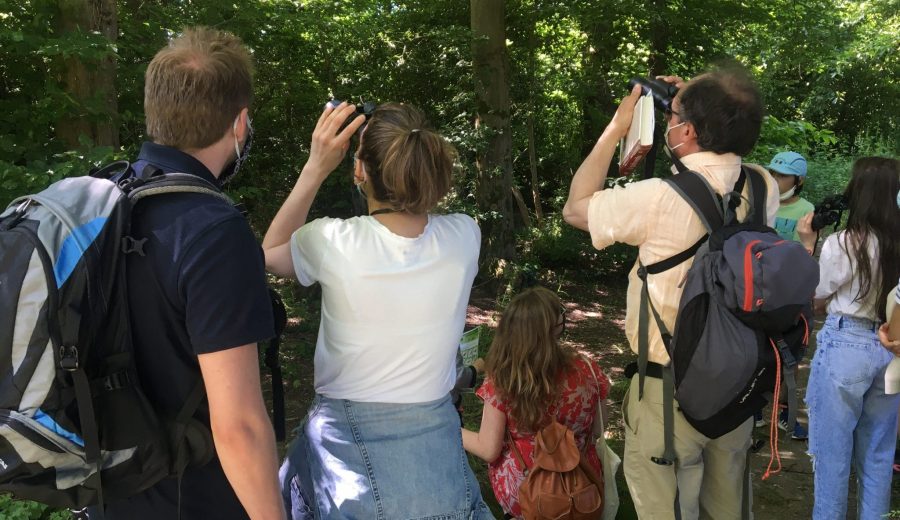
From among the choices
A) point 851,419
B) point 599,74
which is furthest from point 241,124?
point 599,74

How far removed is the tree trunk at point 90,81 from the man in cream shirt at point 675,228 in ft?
9.09

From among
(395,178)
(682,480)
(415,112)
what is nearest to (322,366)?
Answer: (395,178)

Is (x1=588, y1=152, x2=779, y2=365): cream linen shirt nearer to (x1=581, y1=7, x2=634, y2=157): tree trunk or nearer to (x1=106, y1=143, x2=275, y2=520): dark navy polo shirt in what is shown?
(x1=106, y1=143, x2=275, y2=520): dark navy polo shirt

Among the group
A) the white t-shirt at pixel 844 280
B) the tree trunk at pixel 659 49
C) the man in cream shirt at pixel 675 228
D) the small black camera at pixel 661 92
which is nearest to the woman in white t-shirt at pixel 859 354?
the white t-shirt at pixel 844 280

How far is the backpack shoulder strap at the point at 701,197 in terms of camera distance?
228 centimetres

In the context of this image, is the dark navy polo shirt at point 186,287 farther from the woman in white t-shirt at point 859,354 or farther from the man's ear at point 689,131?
the woman in white t-shirt at point 859,354

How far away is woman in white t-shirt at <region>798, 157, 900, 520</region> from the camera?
3.11 metres

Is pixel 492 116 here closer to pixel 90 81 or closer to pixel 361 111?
pixel 90 81

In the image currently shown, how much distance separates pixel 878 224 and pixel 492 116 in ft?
17.9

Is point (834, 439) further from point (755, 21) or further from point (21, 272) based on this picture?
point (755, 21)

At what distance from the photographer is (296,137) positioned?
272 inches

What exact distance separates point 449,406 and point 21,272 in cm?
107

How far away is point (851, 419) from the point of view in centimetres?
320

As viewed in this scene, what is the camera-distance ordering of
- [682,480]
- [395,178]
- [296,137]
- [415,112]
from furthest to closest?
[296,137] < [682,480] < [415,112] < [395,178]
